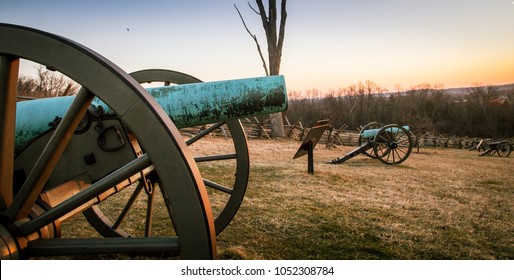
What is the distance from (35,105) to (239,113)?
3.53ft

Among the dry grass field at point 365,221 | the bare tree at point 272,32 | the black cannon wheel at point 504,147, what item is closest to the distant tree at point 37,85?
the dry grass field at point 365,221

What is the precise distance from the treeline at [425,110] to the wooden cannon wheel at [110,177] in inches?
1225

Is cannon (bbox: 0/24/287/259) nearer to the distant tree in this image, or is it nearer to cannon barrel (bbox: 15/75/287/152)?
cannon barrel (bbox: 15/75/287/152)

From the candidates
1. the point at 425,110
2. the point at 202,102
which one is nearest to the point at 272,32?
the point at 202,102

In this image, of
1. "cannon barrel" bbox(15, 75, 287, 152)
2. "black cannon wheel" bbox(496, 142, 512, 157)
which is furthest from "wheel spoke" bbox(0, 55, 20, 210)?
"black cannon wheel" bbox(496, 142, 512, 157)

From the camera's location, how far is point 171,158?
1041mm

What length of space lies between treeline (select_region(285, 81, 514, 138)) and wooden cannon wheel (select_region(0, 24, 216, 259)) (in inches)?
1225

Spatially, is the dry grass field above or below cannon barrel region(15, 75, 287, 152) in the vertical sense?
below

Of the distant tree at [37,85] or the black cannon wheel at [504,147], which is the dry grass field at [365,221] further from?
the black cannon wheel at [504,147]

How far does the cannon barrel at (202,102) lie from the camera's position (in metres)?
1.76

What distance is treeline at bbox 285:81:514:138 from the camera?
36312mm

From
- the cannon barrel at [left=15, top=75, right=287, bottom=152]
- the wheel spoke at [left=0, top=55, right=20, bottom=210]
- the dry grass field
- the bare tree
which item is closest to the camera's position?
the wheel spoke at [left=0, top=55, right=20, bottom=210]

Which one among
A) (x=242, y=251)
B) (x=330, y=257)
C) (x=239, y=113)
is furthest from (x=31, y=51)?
(x=330, y=257)
